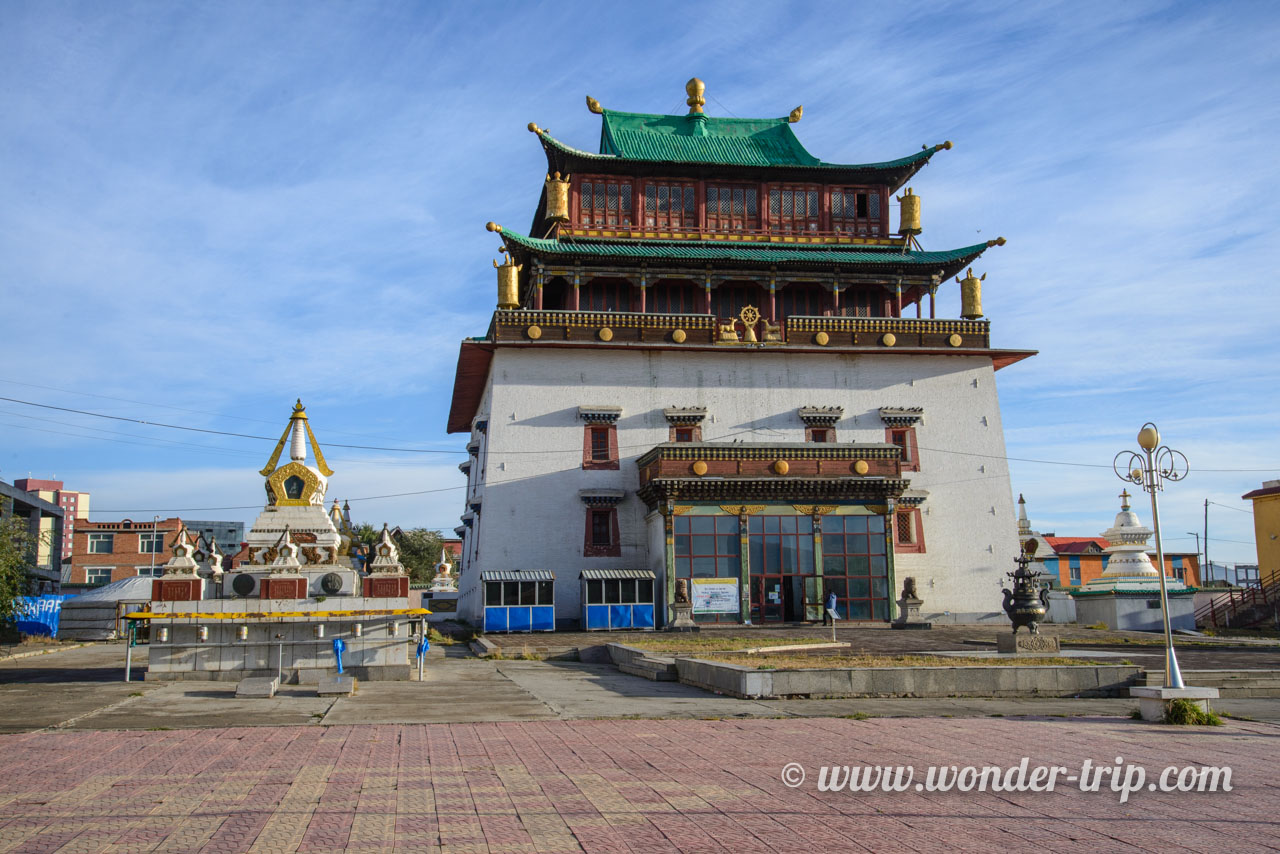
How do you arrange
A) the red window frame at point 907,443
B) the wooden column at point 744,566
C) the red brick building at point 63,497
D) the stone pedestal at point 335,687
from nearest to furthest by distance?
the stone pedestal at point 335,687 → the wooden column at point 744,566 → the red window frame at point 907,443 → the red brick building at point 63,497

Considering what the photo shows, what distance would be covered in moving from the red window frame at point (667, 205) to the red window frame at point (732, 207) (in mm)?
687

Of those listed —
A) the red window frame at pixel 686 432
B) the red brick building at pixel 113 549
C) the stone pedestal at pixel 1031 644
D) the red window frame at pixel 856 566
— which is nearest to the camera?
the stone pedestal at pixel 1031 644

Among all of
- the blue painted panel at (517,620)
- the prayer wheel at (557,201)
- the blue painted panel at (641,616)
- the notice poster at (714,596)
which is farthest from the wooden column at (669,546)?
the prayer wheel at (557,201)

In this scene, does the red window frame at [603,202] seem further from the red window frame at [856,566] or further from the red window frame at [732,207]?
the red window frame at [856,566]

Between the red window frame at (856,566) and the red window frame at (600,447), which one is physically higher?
the red window frame at (600,447)

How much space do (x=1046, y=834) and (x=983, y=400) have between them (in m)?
38.9

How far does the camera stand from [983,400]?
45094 millimetres

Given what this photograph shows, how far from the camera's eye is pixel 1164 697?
49.2 feet

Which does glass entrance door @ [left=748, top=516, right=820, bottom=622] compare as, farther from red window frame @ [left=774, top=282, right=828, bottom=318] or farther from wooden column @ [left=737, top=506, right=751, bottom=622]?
red window frame @ [left=774, top=282, right=828, bottom=318]

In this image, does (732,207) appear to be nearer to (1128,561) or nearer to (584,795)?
(1128,561)

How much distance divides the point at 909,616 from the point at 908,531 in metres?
5.55

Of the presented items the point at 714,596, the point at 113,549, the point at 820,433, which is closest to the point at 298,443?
the point at 714,596

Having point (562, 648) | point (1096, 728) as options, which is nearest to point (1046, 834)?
point (1096, 728)

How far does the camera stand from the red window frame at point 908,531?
42.2m
